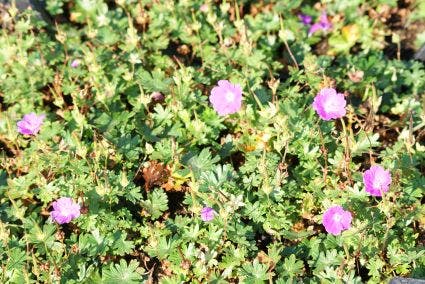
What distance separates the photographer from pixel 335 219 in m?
2.88

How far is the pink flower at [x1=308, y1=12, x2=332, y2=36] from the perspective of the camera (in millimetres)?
4242

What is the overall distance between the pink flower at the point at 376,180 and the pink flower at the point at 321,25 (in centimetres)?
161

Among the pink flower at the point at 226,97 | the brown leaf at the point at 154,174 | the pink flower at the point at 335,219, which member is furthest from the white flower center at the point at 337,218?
the brown leaf at the point at 154,174

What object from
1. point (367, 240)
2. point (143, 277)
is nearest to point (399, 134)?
point (367, 240)

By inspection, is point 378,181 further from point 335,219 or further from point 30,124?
point 30,124

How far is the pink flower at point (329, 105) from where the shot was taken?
121 inches

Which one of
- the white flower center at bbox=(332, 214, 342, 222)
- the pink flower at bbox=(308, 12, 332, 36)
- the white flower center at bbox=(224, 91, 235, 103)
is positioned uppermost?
the white flower center at bbox=(224, 91, 235, 103)

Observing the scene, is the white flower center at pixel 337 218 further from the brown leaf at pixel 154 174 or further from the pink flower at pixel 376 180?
the brown leaf at pixel 154 174

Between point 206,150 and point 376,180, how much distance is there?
922mm

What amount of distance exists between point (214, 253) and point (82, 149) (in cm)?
89

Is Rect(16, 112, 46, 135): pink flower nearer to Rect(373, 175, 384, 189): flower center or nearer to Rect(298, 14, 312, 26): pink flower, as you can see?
Rect(373, 175, 384, 189): flower center

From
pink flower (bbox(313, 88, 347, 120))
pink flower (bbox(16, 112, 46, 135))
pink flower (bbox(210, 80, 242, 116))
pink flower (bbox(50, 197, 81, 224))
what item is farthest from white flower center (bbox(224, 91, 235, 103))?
pink flower (bbox(16, 112, 46, 135))

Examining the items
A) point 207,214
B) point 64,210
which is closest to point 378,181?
point 207,214

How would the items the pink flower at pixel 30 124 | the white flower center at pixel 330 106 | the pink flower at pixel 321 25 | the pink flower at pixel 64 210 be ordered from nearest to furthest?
the pink flower at pixel 64 210 < the white flower center at pixel 330 106 < the pink flower at pixel 30 124 < the pink flower at pixel 321 25
